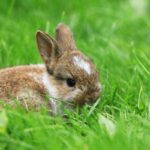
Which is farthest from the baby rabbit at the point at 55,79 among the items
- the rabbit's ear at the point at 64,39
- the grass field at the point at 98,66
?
the grass field at the point at 98,66

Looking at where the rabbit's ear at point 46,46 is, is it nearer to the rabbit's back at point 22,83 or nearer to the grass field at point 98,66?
the rabbit's back at point 22,83

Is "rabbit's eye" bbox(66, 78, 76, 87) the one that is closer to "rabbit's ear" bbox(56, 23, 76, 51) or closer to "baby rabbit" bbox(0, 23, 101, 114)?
"baby rabbit" bbox(0, 23, 101, 114)

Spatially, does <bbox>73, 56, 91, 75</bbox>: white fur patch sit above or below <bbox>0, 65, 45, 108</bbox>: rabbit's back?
above

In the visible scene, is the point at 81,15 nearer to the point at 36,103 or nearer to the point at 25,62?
the point at 25,62

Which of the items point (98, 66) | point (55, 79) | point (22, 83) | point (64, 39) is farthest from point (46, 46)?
point (98, 66)

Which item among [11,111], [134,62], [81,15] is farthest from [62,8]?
[11,111]

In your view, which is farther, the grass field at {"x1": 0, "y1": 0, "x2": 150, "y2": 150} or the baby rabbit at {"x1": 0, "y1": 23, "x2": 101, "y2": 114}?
the baby rabbit at {"x1": 0, "y1": 23, "x2": 101, "y2": 114}

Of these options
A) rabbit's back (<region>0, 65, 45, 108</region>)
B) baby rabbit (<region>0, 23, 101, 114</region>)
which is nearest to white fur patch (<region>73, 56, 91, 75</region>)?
baby rabbit (<region>0, 23, 101, 114</region>)
